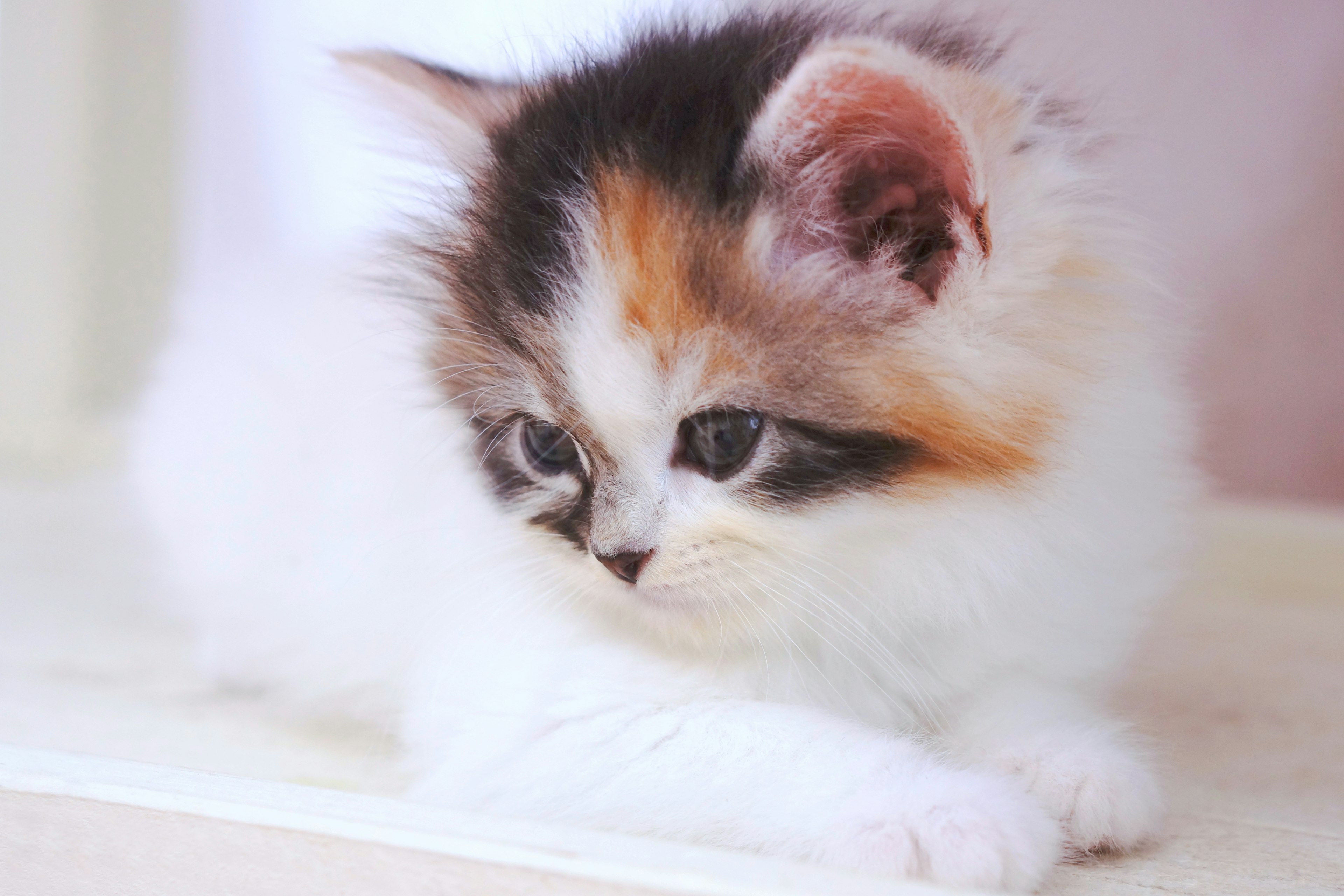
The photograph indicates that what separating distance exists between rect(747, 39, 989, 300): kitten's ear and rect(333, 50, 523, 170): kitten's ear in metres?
0.50

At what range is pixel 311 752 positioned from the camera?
1551 millimetres

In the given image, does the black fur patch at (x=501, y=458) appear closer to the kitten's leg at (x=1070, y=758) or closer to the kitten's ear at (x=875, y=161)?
the kitten's ear at (x=875, y=161)

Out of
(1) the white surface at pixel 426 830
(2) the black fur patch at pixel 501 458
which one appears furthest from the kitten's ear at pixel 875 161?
(1) the white surface at pixel 426 830

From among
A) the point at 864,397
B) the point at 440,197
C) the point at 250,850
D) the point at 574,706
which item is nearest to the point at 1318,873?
the point at 864,397

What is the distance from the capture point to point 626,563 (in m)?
1.12

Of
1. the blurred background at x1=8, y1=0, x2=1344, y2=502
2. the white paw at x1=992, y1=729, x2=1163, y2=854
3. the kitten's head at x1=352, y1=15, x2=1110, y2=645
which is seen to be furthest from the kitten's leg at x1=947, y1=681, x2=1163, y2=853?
the blurred background at x1=8, y1=0, x2=1344, y2=502

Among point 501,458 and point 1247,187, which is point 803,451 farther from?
point 1247,187

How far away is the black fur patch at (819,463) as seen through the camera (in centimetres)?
106

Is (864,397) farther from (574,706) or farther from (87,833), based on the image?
(87,833)

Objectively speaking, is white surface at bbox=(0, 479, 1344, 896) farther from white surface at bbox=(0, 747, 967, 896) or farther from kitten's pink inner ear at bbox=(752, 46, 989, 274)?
kitten's pink inner ear at bbox=(752, 46, 989, 274)

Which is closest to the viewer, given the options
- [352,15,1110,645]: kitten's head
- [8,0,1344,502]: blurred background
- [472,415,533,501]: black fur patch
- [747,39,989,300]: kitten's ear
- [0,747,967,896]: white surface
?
[0,747,967,896]: white surface

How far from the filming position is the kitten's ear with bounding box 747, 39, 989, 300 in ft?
3.15

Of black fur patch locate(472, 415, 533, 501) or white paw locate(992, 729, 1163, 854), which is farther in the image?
black fur patch locate(472, 415, 533, 501)

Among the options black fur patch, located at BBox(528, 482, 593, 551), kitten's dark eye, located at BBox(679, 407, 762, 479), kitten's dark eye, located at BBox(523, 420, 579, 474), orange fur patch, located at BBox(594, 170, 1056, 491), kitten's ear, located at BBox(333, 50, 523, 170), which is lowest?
black fur patch, located at BBox(528, 482, 593, 551)
